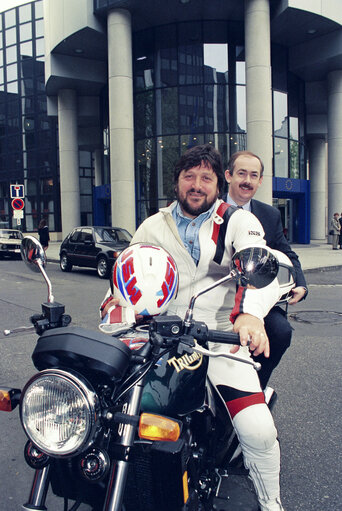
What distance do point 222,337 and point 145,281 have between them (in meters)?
0.41

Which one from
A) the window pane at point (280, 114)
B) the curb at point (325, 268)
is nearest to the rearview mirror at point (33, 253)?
the curb at point (325, 268)

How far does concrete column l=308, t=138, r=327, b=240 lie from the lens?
104 ft

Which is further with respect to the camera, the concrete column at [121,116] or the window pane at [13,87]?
the window pane at [13,87]

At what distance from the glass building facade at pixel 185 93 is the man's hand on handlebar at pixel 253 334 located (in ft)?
70.2

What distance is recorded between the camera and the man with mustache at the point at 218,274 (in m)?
2.12

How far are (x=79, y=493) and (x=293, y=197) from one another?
89.1 feet

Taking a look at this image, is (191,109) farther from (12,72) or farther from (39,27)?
(12,72)

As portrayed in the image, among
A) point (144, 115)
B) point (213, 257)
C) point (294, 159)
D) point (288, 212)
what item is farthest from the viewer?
point (288, 212)

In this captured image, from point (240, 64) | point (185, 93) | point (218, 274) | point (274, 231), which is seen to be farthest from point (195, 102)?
point (218, 274)

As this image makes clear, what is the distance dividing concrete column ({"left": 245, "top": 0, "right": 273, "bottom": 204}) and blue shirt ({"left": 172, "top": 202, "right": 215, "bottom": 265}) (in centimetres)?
1778

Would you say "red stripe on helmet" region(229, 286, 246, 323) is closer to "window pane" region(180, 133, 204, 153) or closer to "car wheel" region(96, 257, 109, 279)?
"car wheel" region(96, 257, 109, 279)

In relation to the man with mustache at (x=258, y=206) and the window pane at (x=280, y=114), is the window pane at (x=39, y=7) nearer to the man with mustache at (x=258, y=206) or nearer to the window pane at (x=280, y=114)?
the window pane at (x=280, y=114)

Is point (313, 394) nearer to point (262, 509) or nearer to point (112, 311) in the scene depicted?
point (262, 509)

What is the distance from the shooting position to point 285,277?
2.92 m
